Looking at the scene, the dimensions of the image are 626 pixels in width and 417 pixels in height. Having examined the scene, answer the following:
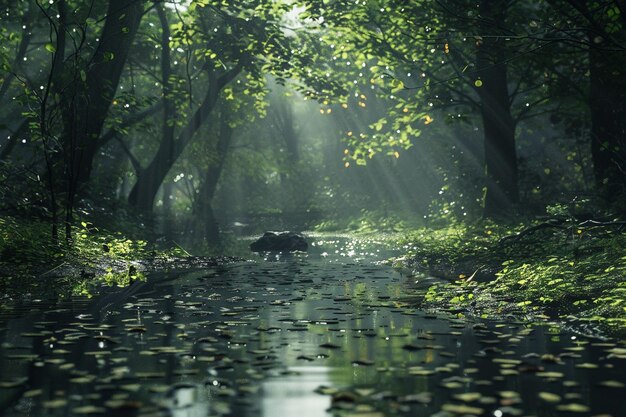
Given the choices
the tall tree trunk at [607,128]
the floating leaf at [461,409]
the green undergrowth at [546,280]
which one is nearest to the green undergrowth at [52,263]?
the green undergrowth at [546,280]

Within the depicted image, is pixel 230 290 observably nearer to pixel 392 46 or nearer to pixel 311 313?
pixel 311 313

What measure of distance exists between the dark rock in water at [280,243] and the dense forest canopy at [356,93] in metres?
3.38

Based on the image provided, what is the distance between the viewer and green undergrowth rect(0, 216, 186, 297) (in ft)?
41.1

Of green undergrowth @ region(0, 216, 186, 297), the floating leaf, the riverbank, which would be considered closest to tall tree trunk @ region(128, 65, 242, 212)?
the riverbank

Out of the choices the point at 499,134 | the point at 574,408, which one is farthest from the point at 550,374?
the point at 499,134

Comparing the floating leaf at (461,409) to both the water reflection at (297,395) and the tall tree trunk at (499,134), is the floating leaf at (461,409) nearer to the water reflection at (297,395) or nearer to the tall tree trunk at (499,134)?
the water reflection at (297,395)

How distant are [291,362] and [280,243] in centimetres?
2195

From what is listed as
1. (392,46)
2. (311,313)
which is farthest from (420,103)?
(311,313)

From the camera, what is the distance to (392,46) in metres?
24.6

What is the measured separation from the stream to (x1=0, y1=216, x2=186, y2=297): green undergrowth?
1.54m

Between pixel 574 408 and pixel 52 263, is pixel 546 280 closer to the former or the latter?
pixel 574 408

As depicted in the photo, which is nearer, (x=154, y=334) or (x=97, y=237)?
(x=154, y=334)

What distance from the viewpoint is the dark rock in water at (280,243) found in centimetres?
2847

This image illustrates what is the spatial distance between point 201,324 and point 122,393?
3.58 metres
